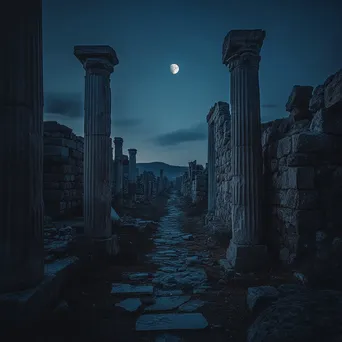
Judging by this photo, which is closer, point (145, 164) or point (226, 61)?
point (226, 61)

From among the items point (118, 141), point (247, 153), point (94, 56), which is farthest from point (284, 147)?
point (118, 141)

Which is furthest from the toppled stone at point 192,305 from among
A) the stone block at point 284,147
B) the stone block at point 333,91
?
the stone block at point 333,91

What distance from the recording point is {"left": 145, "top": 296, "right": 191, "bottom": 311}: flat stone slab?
13.1 feet

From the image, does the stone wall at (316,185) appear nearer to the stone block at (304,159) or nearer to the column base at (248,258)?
the stone block at (304,159)

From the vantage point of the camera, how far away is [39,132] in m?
3.24

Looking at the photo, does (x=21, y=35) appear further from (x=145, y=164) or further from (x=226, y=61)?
(x=145, y=164)

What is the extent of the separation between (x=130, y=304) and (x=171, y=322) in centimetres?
77

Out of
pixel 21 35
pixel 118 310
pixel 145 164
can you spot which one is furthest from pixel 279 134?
pixel 145 164

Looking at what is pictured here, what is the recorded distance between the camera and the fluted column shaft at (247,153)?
19.0ft

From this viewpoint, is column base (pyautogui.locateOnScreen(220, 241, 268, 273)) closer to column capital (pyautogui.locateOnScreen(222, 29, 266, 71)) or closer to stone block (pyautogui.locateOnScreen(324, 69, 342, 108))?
stone block (pyautogui.locateOnScreen(324, 69, 342, 108))

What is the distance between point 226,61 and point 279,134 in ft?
6.16

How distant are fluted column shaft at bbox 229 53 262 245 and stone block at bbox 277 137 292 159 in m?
0.38

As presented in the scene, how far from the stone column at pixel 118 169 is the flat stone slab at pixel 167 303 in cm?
A: 1180

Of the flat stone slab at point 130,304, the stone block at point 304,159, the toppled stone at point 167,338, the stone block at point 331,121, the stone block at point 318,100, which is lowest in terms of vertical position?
the toppled stone at point 167,338
